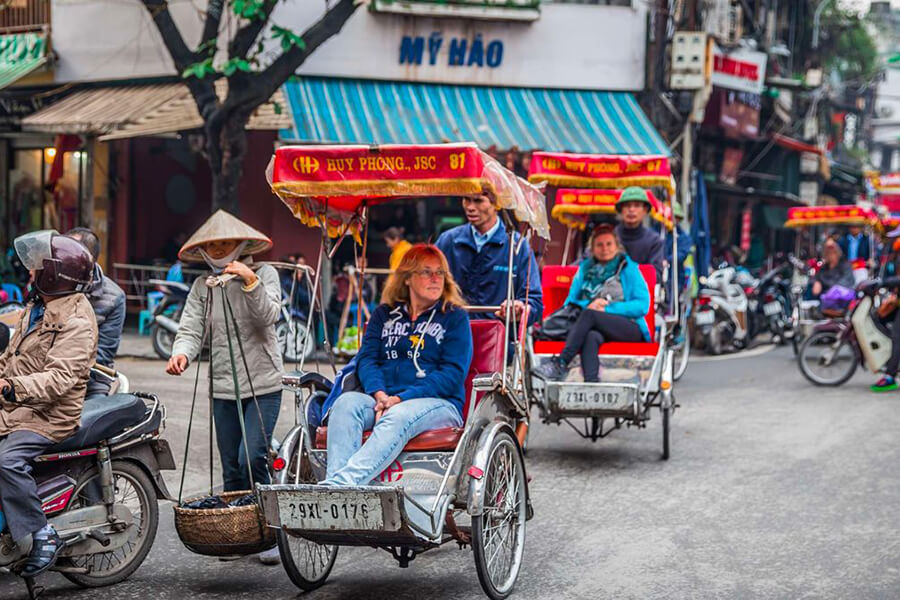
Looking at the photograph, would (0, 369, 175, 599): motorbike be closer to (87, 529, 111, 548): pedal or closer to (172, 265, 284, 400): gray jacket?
(87, 529, 111, 548): pedal

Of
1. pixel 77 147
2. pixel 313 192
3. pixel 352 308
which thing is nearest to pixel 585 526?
pixel 313 192

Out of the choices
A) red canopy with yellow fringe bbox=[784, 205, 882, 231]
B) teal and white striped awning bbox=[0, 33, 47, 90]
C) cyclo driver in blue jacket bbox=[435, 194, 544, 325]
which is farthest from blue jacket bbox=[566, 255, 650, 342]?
teal and white striped awning bbox=[0, 33, 47, 90]

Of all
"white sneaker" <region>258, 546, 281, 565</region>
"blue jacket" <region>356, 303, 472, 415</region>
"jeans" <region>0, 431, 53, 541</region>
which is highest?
"blue jacket" <region>356, 303, 472, 415</region>

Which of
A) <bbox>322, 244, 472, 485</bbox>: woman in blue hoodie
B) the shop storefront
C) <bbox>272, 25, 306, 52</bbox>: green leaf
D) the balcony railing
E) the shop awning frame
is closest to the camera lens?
<bbox>322, 244, 472, 485</bbox>: woman in blue hoodie

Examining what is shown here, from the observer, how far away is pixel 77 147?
714 inches

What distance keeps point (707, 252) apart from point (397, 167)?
42.6 ft

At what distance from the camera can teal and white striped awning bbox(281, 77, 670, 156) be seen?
16.2 metres

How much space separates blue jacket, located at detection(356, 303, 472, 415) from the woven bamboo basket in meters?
0.89

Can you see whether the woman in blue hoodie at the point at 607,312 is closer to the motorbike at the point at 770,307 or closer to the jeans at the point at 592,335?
the jeans at the point at 592,335

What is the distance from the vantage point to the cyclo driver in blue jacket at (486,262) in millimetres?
7246

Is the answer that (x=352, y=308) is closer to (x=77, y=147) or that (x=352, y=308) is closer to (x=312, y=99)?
(x=312, y=99)

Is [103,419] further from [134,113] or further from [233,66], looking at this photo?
[134,113]

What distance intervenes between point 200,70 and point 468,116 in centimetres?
542

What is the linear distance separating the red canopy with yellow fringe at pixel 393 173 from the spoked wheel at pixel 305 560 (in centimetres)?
180
